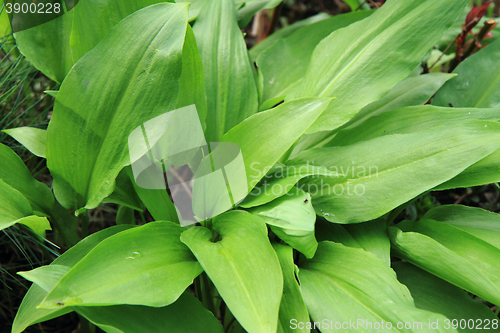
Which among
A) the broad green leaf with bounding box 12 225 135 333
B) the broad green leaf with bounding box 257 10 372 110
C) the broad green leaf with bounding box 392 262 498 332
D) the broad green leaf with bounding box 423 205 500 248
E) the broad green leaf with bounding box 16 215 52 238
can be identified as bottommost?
the broad green leaf with bounding box 392 262 498 332

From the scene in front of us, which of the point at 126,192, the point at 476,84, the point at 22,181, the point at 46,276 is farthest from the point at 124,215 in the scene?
the point at 476,84

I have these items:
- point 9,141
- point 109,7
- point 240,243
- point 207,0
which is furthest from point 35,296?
point 207,0

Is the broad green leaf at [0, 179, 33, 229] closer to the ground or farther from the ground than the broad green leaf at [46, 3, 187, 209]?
closer to the ground

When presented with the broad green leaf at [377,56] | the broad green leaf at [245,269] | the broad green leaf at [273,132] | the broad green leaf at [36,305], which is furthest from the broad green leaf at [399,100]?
the broad green leaf at [36,305]

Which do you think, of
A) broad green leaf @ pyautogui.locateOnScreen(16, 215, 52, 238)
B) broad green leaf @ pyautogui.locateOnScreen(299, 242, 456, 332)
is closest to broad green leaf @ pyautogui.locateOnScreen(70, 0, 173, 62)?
broad green leaf @ pyautogui.locateOnScreen(16, 215, 52, 238)

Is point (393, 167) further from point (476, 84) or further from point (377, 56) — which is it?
point (476, 84)

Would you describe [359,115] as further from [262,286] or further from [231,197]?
[262,286]

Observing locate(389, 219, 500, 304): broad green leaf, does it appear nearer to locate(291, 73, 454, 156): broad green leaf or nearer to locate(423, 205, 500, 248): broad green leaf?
locate(423, 205, 500, 248): broad green leaf
